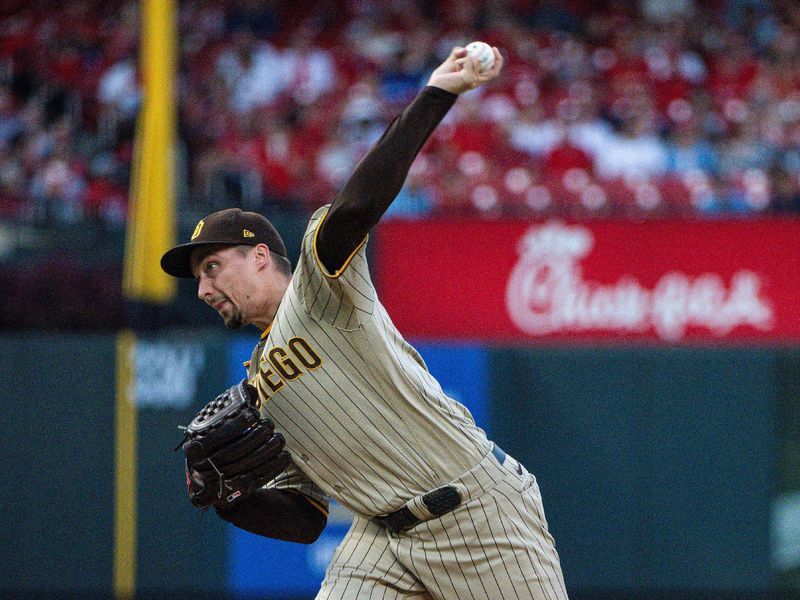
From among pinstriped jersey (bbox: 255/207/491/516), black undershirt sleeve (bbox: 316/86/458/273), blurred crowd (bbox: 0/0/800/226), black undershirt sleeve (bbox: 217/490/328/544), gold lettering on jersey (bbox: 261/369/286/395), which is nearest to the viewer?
black undershirt sleeve (bbox: 316/86/458/273)

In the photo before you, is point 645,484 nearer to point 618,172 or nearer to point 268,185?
point 618,172

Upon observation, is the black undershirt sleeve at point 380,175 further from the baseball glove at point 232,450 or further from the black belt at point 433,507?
the black belt at point 433,507

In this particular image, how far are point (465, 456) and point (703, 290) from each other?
507cm

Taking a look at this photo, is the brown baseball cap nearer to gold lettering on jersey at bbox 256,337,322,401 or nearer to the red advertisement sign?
gold lettering on jersey at bbox 256,337,322,401

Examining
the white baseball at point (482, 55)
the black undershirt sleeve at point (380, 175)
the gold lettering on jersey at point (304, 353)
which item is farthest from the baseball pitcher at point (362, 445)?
the white baseball at point (482, 55)

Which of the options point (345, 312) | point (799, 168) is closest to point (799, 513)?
point (799, 168)

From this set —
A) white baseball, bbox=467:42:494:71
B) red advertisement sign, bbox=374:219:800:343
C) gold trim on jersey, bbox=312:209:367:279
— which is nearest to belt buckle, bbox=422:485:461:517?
gold trim on jersey, bbox=312:209:367:279

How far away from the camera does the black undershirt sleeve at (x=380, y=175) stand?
283 centimetres

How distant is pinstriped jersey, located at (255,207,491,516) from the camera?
10.1ft

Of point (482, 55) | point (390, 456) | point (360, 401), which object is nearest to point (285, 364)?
point (360, 401)

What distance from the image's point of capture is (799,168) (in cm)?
855

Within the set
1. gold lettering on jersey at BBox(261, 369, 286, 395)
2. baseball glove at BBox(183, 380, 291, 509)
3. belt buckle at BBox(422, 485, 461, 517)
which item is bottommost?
belt buckle at BBox(422, 485, 461, 517)

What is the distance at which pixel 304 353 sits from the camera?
3.12 metres

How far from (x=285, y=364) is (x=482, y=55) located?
2.89ft
